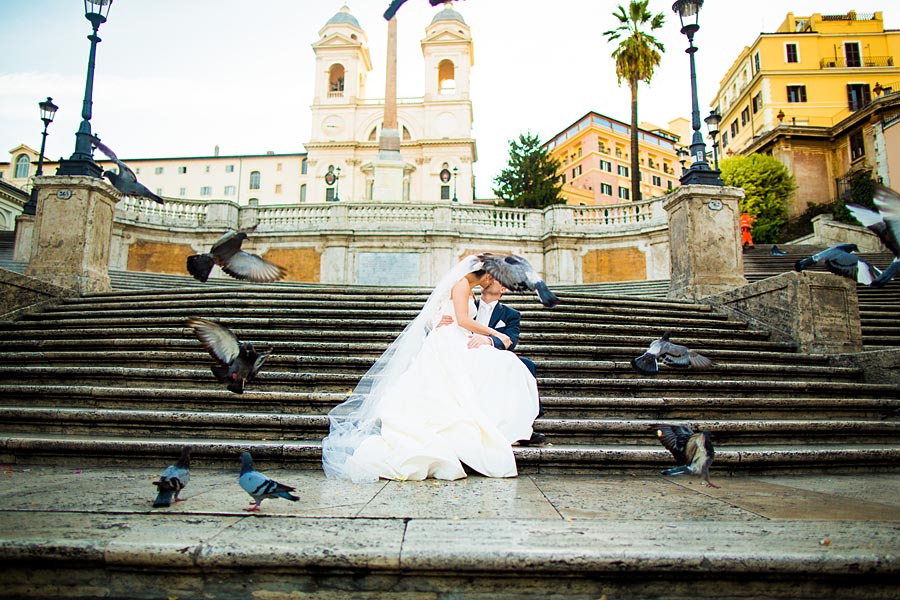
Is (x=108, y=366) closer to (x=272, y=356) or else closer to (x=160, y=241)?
(x=272, y=356)

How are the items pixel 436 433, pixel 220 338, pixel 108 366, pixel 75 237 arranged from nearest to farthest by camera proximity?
pixel 436 433, pixel 220 338, pixel 108 366, pixel 75 237

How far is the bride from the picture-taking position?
13.1ft

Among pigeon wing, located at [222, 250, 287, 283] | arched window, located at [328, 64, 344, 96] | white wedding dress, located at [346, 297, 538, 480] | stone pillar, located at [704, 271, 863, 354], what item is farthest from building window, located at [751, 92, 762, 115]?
pigeon wing, located at [222, 250, 287, 283]

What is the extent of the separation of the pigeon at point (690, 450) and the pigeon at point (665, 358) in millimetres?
1714

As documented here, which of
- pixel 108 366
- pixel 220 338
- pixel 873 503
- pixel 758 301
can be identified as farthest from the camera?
pixel 758 301

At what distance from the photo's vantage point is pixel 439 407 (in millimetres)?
4172

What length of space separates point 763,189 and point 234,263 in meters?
35.5

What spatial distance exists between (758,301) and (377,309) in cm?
610

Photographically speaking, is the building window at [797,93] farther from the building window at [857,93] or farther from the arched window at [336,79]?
the arched window at [336,79]

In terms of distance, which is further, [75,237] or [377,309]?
[75,237]

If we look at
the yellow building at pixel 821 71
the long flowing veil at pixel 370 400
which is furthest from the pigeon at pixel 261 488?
the yellow building at pixel 821 71

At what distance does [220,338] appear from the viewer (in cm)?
439

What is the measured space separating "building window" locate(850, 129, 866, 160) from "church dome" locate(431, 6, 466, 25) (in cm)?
3510

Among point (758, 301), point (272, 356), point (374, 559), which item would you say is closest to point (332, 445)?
point (374, 559)
